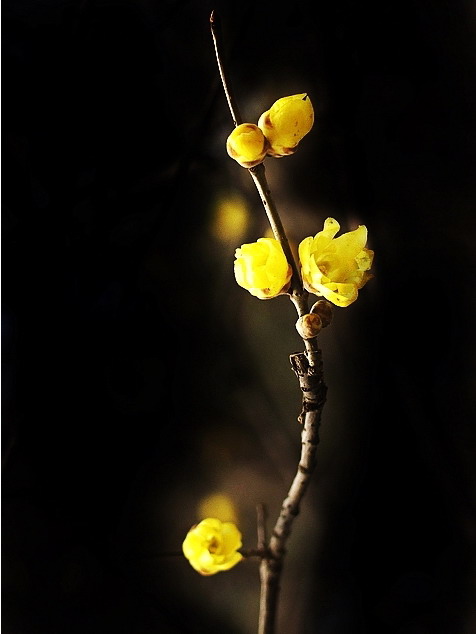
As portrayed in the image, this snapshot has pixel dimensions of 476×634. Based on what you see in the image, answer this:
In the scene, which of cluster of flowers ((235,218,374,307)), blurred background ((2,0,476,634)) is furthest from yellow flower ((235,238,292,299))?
blurred background ((2,0,476,634))

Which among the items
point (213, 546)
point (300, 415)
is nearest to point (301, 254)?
point (300, 415)

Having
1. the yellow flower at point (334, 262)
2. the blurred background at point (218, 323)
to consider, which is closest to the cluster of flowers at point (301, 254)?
the yellow flower at point (334, 262)

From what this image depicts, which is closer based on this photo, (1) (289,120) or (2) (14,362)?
(1) (289,120)

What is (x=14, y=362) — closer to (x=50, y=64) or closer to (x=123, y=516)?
(x=123, y=516)

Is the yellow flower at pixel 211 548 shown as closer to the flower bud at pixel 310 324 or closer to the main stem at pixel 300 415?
the main stem at pixel 300 415

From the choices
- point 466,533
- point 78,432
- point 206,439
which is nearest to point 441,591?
point 466,533

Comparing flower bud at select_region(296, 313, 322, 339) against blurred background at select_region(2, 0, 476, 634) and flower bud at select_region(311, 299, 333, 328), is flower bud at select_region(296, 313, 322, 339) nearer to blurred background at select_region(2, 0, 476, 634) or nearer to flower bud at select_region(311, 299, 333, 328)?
flower bud at select_region(311, 299, 333, 328)

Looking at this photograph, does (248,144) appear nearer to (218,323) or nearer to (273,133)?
(273,133)
